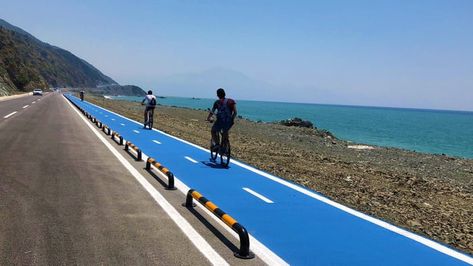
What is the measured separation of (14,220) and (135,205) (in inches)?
77.4

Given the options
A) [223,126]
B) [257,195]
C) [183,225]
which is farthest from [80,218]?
[223,126]

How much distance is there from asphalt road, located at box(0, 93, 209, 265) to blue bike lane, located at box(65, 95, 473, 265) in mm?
1359

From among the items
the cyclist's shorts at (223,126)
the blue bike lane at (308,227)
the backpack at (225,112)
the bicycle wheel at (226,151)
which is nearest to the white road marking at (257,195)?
the blue bike lane at (308,227)

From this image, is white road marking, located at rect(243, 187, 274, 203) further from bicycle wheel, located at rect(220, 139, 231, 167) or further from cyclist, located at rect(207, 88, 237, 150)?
cyclist, located at rect(207, 88, 237, 150)

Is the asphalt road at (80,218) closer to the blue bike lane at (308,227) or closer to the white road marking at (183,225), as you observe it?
the white road marking at (183,225)

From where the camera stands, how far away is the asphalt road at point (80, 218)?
5414 mm

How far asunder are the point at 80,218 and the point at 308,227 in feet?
11.5

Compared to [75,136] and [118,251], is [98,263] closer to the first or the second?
[118,251]

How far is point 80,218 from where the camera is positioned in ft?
22.6

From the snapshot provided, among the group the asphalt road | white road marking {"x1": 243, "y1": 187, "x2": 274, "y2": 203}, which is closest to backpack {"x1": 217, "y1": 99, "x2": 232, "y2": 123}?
the asphalt road

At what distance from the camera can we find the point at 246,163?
1475 cm

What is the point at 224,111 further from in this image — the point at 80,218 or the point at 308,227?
the point at 80,218

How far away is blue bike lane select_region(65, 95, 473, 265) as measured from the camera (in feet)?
20.0

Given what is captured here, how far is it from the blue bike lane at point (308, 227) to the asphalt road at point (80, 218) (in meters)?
1.36
